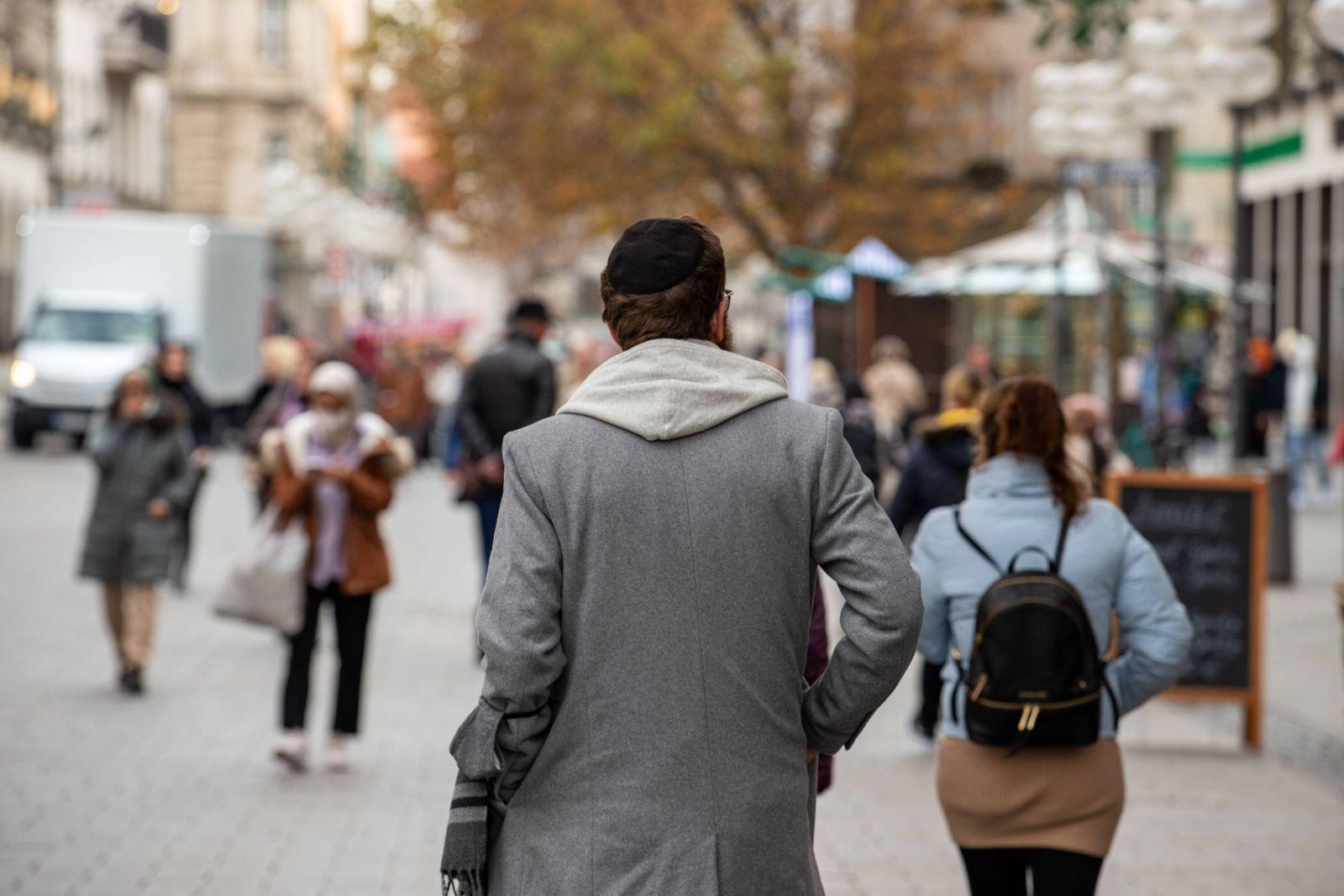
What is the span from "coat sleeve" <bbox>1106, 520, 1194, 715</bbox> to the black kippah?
189 cm

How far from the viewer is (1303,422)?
2520cm

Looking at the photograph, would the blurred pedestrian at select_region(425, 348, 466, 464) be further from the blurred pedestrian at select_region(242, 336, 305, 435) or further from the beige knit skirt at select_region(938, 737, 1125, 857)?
the beige knit skirt at select_region(938, 737, 1125, 857)

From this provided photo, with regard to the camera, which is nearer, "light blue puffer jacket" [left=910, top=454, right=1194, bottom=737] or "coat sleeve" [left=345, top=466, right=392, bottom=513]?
"light blue puffer jacket" [left=910, top=454, right=1194, bottom=737]

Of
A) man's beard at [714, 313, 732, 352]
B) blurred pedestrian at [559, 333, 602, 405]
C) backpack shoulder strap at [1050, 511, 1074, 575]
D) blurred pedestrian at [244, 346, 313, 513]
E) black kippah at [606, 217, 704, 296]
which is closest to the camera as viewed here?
black kippah at [606, 217, 704, 296]

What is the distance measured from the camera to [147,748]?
30.5ft

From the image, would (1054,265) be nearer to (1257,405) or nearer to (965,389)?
(1257,405)

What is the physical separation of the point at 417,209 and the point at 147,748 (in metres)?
43.6

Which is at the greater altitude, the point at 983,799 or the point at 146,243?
the point at 146,243

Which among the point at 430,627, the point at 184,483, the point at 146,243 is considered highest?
the point at 146,243

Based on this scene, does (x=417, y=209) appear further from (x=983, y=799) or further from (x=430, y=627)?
(x=983, y=799)

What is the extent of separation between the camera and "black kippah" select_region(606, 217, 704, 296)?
11.4ft

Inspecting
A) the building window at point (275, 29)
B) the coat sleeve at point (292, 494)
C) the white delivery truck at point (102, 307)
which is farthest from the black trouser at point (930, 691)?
the building window at point (275, 29)

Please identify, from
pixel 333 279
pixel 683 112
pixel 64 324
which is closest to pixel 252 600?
pixel 683 112

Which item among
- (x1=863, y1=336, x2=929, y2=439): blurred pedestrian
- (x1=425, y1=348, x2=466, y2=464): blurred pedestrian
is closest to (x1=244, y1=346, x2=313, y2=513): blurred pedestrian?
(x1=863, y1=336, x2=929, y2=439): blurred pedestrian
